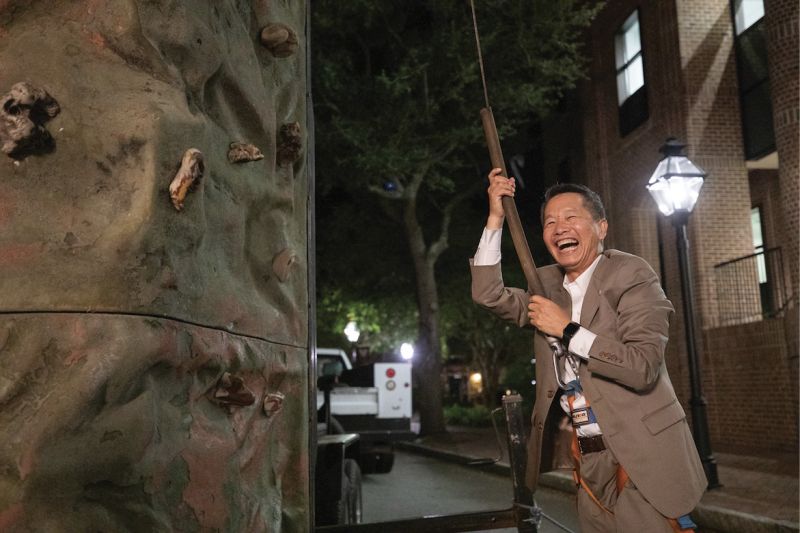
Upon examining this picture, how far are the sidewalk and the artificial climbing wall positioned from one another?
2306 mm

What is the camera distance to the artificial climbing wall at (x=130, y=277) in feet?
4.97

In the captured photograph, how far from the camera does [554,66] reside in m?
17.0

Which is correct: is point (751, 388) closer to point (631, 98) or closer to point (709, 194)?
point (709, 194)

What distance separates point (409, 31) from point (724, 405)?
37.9 feet

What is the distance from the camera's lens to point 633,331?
2578 mm

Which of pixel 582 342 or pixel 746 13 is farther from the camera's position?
pixel 746 13

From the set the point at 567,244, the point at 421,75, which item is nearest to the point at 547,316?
the point at 567,244

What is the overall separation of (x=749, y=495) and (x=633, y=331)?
623 centimetres

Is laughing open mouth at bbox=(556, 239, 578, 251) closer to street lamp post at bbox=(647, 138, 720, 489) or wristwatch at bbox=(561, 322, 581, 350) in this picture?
wristwatch at bbox=(561, 322, 581, 350)

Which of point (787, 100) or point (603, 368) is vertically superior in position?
point (787, 100)

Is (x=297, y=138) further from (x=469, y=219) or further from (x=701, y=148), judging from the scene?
(x=469, y=219)

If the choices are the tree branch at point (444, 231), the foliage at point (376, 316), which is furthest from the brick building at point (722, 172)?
the foliage at point (376, 316)

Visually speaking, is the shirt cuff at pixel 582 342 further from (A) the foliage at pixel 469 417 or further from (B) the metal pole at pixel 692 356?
(A) the foliage at pixel 469 417

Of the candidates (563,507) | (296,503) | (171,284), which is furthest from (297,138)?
(563,507)
